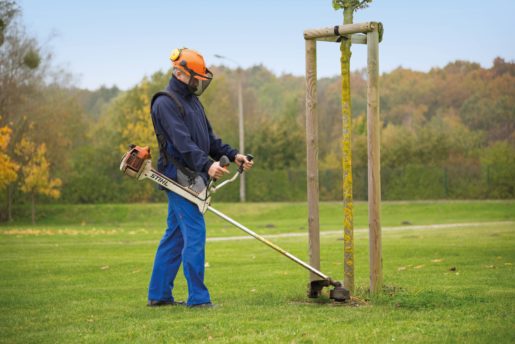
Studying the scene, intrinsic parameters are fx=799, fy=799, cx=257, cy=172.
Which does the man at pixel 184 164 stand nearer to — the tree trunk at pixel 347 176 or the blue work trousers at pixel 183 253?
the blue work trousers at pixel 183 253

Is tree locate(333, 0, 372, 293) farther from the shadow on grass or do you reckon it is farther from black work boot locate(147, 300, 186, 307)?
black work boot locate(147, 300, 186, 307)

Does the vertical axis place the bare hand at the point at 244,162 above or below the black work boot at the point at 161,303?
above

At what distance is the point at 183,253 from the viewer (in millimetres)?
7473

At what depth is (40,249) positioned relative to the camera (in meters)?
18.0

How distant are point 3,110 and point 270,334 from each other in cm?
4022

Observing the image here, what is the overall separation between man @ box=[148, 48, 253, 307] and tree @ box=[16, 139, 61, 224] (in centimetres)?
3297

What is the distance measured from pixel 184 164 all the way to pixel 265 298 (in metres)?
1.67

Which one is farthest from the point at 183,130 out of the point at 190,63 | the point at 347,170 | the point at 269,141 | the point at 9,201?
the point at 269,141

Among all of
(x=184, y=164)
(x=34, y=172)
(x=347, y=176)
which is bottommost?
(x=347, y=176)

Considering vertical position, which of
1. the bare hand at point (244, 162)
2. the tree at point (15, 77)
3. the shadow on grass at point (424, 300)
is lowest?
the shadow on grass at point (424, 300)

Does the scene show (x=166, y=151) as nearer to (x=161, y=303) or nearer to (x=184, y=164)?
(x=184, y=164)

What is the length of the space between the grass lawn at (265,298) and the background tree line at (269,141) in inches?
928

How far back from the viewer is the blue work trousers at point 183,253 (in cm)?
745

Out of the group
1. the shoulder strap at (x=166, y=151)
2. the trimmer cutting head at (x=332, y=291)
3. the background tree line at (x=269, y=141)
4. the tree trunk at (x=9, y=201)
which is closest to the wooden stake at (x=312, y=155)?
the trimmer cutting head at (x=332, y=291)
